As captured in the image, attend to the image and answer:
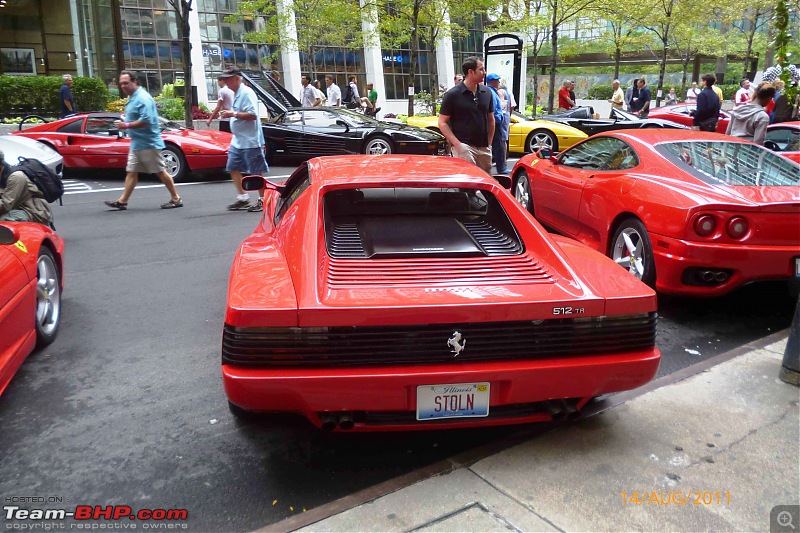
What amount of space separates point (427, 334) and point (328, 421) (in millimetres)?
569

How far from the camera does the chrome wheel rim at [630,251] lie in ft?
16.6

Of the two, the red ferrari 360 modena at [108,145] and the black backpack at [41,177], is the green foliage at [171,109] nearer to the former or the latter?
the red ferrari 360 modena at [108,145]

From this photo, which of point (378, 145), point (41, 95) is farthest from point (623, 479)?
point (41, 95)

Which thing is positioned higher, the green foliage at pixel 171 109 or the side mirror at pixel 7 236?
the green foliage at pixel 171 109

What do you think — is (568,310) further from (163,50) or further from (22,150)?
(163,50)

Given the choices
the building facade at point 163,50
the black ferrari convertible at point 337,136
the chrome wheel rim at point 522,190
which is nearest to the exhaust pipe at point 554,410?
the chrome wheel rim at point 522,190

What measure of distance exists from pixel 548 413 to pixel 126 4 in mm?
30214

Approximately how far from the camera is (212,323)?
480 cm

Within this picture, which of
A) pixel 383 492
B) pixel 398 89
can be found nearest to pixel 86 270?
pixel 383 492

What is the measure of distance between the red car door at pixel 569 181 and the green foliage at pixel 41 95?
A: 50.9ft

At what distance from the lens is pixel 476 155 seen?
7516 millimetres

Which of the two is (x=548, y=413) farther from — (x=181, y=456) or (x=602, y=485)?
(x=181, y=456)

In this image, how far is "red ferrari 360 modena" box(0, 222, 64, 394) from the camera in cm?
336

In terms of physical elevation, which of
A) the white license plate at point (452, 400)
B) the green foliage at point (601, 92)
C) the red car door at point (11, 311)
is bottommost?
the white license plate at point (452, 400)
